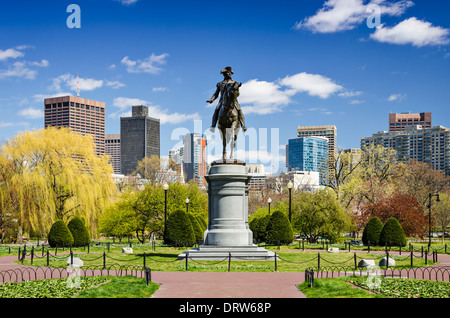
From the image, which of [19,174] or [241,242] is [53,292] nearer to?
[241,242]

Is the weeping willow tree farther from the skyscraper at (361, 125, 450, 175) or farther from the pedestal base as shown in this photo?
the skyscraper at (361, 125, 450, 175)

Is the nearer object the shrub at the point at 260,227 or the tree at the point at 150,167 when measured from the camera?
the shrub at the point at 260,227

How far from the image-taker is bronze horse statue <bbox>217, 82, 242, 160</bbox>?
2505 centimetres

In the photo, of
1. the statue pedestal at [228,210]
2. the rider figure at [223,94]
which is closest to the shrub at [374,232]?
the statue pedestal at [228,210]

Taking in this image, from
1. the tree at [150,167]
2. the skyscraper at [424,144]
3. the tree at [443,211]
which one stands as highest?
the skyscraper at [424,144]

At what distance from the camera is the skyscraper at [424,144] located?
564ft

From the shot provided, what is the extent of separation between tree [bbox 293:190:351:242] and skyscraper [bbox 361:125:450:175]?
5218 inches

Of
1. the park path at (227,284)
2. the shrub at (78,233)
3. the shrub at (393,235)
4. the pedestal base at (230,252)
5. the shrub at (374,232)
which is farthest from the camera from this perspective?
the shrub at (374,232)

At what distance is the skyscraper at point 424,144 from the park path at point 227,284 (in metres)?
159

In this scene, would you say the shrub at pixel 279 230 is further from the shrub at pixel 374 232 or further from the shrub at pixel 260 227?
the shrub at pixel 260 227
